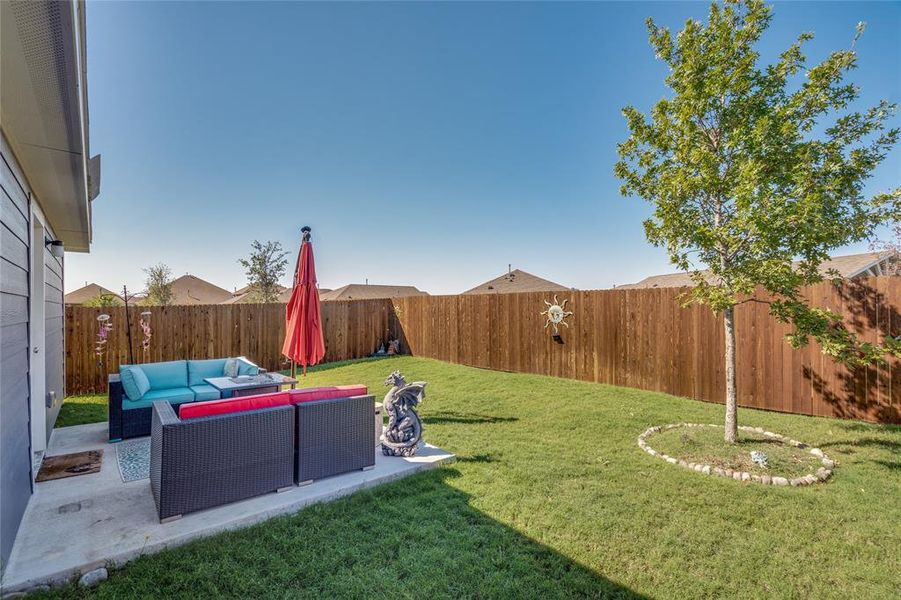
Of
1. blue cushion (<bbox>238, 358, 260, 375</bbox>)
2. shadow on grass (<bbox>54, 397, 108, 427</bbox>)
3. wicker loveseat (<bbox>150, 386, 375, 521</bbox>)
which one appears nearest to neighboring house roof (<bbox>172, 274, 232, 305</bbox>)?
shadow on grass (<bbox>54, 397, 108, 427</bbox>)

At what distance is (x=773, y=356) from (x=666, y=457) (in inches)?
125

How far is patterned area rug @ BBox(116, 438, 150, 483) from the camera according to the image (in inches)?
161

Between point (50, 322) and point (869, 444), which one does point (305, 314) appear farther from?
point (869, 444)

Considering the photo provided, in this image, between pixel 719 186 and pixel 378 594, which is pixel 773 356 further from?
pixel 378 594

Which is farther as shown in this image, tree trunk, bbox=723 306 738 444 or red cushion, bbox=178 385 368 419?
tree trunk, bbox=723 306 738 444

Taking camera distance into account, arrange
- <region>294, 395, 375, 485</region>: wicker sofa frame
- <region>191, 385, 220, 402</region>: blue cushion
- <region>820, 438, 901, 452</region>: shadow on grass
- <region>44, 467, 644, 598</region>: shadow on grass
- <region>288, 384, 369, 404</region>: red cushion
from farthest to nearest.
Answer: <region>191, 385, 220, 402</region>: blue cushion → <region>820, 438, 901, 452</region>: shadow on grass → <region>288, 384, 369, 404</region>: red cushion → <region>294, 395, 375, 485</region>: wicker sofa frame → <region>44, 467, 644, 598</region>: shadow on grass

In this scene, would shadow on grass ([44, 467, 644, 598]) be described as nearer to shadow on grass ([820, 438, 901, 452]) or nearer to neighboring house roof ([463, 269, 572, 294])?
shadow on grass ([820, 438, 901, 452])

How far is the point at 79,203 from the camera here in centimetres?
511

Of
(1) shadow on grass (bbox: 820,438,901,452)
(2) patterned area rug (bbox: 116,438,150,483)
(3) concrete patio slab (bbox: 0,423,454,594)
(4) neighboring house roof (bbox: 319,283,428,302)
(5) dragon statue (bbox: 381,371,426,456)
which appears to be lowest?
(2) patterned area rug (bbox: 116,438,150,483)

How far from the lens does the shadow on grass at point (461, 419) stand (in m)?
6.05

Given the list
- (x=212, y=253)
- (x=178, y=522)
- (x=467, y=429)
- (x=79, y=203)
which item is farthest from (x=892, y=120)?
(x=212, y=253)

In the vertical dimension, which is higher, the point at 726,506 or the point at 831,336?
the point at 831,336

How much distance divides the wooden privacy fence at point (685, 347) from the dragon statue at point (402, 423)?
4.83 metres

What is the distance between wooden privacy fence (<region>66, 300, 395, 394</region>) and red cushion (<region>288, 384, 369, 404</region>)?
26.4 ft
